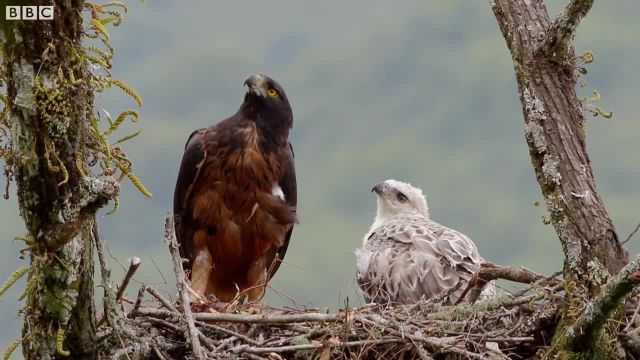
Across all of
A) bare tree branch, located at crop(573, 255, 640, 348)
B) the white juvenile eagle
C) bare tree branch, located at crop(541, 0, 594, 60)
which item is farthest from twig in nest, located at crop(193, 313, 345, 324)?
bare tree branch, located at crop(541, 0, 594, 60)

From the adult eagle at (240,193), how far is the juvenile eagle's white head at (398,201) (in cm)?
93

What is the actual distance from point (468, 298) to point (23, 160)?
12.4 feet

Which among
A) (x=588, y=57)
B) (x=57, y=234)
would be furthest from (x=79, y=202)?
(x=588, y=57)

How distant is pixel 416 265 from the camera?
296 inches

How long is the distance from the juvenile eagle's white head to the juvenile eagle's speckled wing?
4.06ft

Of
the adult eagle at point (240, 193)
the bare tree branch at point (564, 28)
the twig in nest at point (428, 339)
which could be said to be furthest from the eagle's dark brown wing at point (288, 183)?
the bare tree branch at point (564, 28)

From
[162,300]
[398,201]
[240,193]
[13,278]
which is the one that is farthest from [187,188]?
[13,278]

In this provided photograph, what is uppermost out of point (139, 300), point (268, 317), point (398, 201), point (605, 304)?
point (398, 201)

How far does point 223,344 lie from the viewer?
19.5 ft

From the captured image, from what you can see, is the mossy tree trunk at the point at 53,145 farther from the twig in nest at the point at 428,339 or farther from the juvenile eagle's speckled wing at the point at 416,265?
the juvenile eagle's speckled wing at the point at 416,265

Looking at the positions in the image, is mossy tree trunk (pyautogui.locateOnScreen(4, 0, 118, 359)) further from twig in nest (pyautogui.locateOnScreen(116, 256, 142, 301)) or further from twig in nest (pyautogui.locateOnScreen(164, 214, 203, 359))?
twig in nest (pyautogui.locateOnScreen(164, 214, 203, 359))

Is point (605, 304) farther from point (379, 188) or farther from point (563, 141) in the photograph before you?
point (379, 188)

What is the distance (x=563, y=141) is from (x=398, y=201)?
11.0 feet

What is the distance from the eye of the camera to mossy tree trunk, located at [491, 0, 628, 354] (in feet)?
19.1
